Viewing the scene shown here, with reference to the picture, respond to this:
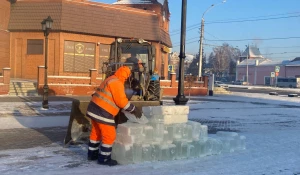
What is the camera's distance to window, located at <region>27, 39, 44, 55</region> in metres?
28.8

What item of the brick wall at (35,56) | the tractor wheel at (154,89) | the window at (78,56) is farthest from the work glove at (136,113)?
the window at (78,56)

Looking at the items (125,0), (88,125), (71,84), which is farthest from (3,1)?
(88,125)

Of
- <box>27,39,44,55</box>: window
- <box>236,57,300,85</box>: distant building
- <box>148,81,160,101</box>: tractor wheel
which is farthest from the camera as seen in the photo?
<box>236,57,300,85</box>: distant building

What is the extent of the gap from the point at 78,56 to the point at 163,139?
936 inches

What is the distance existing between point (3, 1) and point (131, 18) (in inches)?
423

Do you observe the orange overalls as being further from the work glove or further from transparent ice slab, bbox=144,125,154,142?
transparent ice slab, bbox=144,125,154,142

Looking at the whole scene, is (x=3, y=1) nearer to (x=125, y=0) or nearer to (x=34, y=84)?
(x=34, y=84)

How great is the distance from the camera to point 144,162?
6.62 meters

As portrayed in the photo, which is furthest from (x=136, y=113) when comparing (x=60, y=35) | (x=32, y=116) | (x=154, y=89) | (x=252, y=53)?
(x=252, y=53)

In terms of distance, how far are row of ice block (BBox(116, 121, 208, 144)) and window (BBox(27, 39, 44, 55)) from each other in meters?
23.9

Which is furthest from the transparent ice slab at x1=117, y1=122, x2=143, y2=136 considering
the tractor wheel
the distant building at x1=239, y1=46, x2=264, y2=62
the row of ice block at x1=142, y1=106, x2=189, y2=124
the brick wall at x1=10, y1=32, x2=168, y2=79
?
the distant building at x1=239, y1=46, x2=264, y2=62

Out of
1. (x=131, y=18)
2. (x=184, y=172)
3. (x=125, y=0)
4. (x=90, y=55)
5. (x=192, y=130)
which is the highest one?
(x=125, y=0)

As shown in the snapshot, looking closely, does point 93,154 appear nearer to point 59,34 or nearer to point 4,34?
point 59,34

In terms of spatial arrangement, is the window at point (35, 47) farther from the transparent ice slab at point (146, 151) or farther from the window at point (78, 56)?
the transparent ice slab at point (146, 151)
